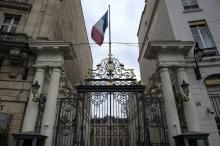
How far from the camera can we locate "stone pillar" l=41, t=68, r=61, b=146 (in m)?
10.2

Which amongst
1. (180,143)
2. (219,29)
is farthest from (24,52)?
(219,29)

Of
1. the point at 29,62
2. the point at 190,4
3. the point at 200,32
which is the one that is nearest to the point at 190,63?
the point at 200,32

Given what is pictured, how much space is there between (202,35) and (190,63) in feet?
10.1

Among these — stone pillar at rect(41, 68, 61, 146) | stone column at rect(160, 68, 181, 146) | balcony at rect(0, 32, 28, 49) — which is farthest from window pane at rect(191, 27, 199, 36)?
balcony at rect(0, 32, 28, 49)

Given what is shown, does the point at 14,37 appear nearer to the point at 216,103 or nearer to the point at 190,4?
the point at 216,103

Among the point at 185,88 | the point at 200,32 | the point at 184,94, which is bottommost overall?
the point at 184,94

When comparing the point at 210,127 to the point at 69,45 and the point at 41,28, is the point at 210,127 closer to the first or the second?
the point at 69,45

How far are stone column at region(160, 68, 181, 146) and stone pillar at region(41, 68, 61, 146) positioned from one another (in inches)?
225

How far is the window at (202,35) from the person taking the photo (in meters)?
13.8

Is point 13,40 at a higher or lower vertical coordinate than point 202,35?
lower

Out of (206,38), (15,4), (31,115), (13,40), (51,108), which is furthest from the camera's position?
(15,4)

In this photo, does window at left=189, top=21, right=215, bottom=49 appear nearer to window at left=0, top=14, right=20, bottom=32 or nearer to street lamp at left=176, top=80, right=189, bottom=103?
street lamp at left=176, top=80, right=189, bottom=103

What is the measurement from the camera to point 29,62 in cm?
1253

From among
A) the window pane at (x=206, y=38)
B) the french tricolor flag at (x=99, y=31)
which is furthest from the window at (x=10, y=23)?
the window pane at (x=206, y=38)
